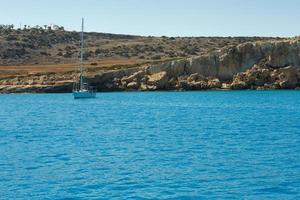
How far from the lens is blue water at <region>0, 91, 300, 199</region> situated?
23580mm

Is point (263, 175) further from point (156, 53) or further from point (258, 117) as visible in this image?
point (156, 53)

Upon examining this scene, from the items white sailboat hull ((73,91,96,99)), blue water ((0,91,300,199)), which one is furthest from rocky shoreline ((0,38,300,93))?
blue water ((0,91,300,199))

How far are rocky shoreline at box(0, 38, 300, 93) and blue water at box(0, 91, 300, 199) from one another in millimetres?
49174

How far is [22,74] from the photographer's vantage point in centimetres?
12756

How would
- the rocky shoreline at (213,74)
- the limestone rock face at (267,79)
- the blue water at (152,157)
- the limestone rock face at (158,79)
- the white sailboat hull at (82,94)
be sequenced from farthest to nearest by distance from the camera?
the limestone rock face at (158,79), the rocky shoreline at (213,74), the limestone rock face at (267,79), the white sailboat hull at (82,94), the blue water at (152,157)

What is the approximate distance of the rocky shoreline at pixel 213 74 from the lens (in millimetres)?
108625

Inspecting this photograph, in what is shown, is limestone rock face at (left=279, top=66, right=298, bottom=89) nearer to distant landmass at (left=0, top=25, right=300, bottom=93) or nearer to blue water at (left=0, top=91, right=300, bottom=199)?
distant landmass at (left=0, top=25, right=300, bottom=93)

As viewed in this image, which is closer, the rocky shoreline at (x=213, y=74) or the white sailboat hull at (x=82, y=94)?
the white sailboat hull at (x=82, y=94)

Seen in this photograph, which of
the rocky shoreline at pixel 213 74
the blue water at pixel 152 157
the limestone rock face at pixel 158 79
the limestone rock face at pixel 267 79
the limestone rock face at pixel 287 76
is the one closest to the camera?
the blue water at pixel 152 157

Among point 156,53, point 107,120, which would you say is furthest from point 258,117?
point 156,53

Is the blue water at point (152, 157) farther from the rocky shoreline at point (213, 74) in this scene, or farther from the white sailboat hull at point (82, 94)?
the rocky shoreline at point (213, 74)

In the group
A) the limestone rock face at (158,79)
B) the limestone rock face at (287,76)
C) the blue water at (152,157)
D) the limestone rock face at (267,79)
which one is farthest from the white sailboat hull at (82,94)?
the blue water at (152,157)

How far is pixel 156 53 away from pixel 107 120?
407 feet

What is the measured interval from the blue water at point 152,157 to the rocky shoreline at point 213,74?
49.2 m
